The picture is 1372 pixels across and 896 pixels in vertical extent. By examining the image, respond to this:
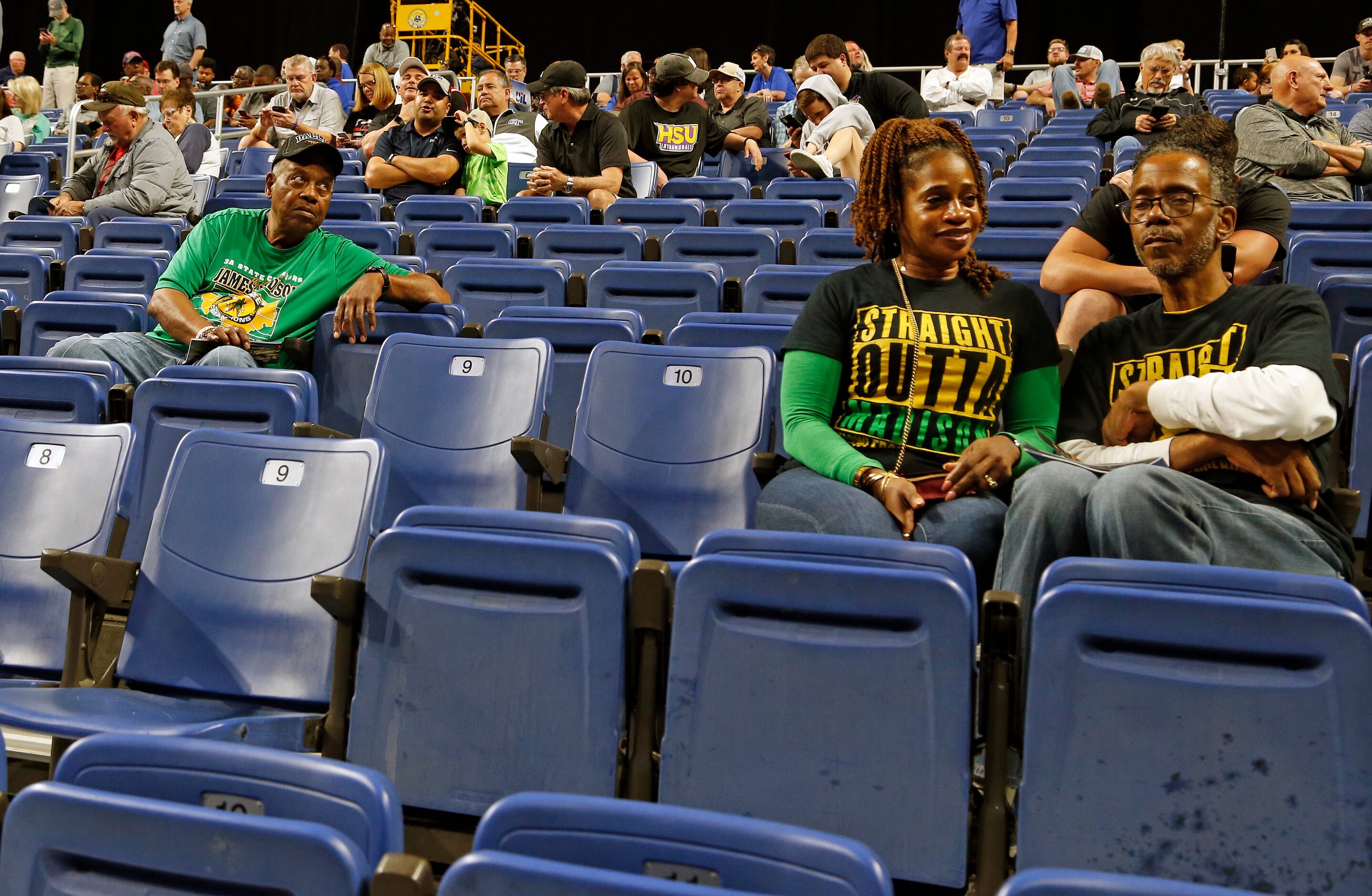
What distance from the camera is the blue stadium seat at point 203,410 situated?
252 cm

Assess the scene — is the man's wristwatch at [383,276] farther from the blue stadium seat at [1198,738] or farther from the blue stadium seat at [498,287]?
the blue stadium seat at [1198,738]

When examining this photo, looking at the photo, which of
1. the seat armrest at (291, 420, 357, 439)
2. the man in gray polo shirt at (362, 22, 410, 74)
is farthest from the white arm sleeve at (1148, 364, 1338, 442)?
the man in gray polo shirt at (362, 22, 410, 74)

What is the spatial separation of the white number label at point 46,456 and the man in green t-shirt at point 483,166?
313cm

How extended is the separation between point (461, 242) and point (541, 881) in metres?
3.53

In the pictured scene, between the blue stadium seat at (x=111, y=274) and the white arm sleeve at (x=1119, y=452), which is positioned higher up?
the blue stadium seat at (x=111, y=274)

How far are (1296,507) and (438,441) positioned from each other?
162cm

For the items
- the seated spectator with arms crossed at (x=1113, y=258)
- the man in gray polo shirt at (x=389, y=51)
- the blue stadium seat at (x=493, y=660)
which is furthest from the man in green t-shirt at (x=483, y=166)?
the man in gray polo shirt at (x=389, y=51)

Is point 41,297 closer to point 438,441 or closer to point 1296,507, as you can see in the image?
point 438,441

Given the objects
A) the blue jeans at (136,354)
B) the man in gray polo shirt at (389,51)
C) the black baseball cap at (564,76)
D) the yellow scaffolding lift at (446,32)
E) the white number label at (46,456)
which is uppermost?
the yellow scaffolding lift at (446,32)

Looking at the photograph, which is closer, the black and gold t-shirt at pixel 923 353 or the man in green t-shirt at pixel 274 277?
the black and gold t-shirt at pixel 923 353

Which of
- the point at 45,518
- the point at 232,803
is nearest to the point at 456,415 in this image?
the point at 45,518

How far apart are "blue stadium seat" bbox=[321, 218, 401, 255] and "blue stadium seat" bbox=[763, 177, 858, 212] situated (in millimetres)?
1649

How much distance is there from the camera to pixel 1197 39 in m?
12.1

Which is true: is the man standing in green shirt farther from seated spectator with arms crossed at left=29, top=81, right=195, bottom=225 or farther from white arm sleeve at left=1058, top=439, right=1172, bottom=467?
white arm sleeve at left=1058, top=439, right=1172, bottom=467
